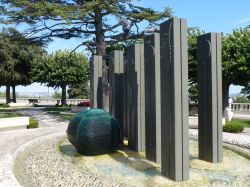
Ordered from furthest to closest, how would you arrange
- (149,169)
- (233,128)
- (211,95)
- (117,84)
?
(233,128), (117,84), (211,95), (149,169)

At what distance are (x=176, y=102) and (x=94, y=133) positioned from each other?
321 cm

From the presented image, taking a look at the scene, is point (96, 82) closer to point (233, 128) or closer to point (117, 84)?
point (117, 84)

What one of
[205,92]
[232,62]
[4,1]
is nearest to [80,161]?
[205,92]

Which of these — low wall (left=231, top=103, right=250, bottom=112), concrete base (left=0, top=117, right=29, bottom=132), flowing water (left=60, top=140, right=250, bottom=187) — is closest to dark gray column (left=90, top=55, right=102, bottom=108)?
flowing water (left=60, top=140, right=250, bottom=187)

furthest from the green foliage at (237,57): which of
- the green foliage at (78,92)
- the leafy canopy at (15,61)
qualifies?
the green foliage at (78,92)

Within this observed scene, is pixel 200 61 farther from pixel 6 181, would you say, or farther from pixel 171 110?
pixel 6 181

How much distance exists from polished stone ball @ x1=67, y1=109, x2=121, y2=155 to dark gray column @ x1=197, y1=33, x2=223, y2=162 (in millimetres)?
2761

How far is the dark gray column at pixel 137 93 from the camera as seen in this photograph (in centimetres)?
1159

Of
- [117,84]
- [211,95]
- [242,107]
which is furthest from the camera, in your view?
[242,107]

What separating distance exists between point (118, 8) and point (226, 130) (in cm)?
1182

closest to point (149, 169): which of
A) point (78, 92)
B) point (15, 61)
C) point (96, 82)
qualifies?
point (96, 82)

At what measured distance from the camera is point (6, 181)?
8.45 m

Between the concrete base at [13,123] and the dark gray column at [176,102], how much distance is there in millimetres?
13542

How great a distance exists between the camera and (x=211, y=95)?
1016 cm
